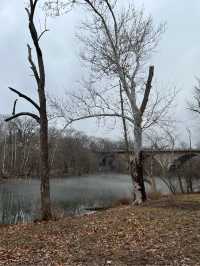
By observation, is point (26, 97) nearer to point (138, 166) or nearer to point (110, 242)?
point (138, 166)

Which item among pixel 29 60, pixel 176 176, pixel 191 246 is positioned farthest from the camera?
pixel 176 176

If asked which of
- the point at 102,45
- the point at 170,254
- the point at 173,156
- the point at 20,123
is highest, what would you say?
the point at 20,123

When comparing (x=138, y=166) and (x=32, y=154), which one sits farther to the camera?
(x=32, y=154)

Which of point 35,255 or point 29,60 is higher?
point 29,60

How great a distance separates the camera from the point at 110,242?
9125 millimetres

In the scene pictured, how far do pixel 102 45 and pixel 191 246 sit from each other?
38.2 ft

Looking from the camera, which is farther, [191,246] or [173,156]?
[173,156]

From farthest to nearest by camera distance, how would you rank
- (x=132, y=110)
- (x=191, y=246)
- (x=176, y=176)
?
(x=176, y=176) < (x=132, y=110) < (x=191, y=246)

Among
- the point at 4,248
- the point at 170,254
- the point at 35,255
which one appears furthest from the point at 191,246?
the point at 4,248

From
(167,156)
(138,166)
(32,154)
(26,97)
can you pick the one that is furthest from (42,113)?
(32,154)

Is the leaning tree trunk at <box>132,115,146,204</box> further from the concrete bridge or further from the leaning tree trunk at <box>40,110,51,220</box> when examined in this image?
the concrete bridge

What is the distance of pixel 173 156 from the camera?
141 ft

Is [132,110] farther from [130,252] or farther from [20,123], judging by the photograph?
[20,123]

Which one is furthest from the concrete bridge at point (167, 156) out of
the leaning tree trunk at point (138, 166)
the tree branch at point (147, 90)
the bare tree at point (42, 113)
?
the bare tree at point (42, 113)
